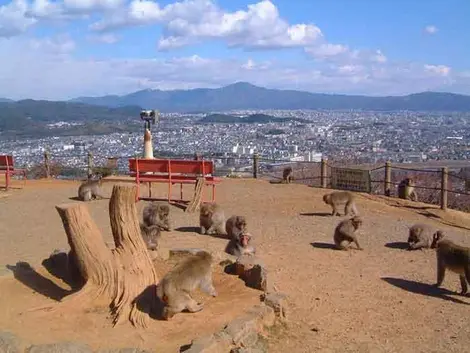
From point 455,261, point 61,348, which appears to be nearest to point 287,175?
point 455,261

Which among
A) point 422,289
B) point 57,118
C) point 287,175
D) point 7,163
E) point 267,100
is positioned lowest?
point 422,289

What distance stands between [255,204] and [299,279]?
7.12 meters

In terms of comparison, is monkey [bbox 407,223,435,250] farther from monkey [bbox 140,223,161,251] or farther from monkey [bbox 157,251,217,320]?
monkey [bbox 157,251,217,320]

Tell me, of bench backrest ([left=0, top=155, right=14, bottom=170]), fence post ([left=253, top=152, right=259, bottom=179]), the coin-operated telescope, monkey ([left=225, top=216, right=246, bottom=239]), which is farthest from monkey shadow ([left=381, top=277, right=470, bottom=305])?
bench backrest ([left=0, top=155, right=14, bottom=170])

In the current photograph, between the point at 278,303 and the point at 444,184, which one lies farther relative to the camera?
the point at 444,184

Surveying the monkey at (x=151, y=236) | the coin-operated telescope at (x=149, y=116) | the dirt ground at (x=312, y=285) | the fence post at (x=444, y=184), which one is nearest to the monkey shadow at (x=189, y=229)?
the dirt ground at (x=312, y=285)

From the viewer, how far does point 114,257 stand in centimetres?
750

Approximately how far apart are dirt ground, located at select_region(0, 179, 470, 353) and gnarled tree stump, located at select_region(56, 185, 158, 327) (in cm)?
47

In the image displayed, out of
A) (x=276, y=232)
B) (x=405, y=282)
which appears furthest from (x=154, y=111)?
(x=405, y=282)

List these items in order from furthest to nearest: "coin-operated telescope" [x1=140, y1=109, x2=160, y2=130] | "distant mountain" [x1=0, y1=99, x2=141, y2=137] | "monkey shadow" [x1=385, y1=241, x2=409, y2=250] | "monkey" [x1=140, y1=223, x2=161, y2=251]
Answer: "distant mountain" [x1=0, y1=99, x2=141, y2=137] → "coin-operated telescope" [x1=140, y1=109, x2=160, y2=130] → "monkey shadow" [x1=385, y1=241, x2=409, y2=250] → "monkey" [x1=140, y1=223, x2=161, y2=251]

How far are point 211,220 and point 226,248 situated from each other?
1873mm

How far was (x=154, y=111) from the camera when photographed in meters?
19.4

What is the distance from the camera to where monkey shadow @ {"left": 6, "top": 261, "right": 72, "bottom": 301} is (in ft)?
25.0

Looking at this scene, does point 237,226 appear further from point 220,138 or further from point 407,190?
point 220,138
